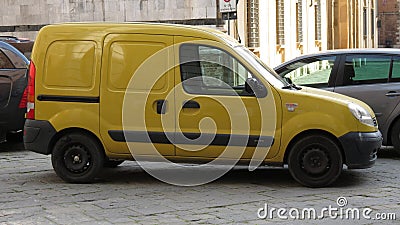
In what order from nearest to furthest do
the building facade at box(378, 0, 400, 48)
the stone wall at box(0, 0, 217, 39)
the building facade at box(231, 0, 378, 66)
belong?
the stone wall at box(0, 0, 217, 39) < the building facade at box(231, 0, 378, 66) < the building facade at box(378, 0, 400, 48)

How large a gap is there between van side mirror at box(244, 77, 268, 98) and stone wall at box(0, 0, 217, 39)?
13591 mm

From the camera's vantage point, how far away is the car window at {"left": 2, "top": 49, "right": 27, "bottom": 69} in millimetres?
12898

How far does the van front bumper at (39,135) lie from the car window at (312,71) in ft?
13.0

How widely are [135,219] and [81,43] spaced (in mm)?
2708

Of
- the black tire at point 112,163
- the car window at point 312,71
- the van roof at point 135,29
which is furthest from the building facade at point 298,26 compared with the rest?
the van roof at point 135,29

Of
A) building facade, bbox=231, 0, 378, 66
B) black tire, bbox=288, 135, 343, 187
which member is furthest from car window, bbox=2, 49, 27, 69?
building facade, bbox=231, 0, 378, 66

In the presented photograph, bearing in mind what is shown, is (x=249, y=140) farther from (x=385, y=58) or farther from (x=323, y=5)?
(x=323, y=5)

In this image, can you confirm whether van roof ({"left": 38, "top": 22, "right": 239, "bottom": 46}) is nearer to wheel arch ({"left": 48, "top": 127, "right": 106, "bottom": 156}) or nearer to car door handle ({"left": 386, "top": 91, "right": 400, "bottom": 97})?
wheel arch ({"left": 48, "top": 127, "right": 106, "bottom": 156})

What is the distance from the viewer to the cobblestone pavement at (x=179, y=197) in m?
7.72

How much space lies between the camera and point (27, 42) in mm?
14461

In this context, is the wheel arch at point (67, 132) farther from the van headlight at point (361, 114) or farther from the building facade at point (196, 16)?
the building facade at point (196, 16)

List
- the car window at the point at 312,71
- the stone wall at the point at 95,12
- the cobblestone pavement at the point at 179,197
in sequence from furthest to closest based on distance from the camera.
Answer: the stone wall at the point at 95,12
the car window at the point at 312,71
the cobblestone pavement at the point at 179,197

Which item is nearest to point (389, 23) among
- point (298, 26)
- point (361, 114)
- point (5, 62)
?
point (298, 26)

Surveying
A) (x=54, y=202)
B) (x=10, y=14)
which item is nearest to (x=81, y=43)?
(x=54, y=202)
